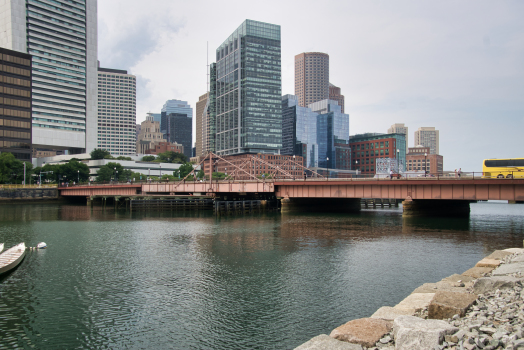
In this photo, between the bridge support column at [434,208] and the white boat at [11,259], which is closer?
the white boat at [11,259]

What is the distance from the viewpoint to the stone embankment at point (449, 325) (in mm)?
10062

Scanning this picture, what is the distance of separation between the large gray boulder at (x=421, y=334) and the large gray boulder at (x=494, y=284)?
519cm

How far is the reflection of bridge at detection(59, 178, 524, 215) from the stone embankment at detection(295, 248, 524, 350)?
161 feet

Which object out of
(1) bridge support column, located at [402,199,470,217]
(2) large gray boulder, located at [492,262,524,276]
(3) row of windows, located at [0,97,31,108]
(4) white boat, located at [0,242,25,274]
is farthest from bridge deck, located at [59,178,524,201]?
(3) row of windows, located at [0,97,31,108]

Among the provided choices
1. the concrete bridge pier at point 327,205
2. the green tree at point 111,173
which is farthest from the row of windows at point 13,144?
the concrete bridge pier at point 327,205

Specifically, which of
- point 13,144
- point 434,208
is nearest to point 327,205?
point 434,208

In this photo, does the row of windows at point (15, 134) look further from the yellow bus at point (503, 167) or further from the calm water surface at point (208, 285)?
the yellow bus at point (503, 167)

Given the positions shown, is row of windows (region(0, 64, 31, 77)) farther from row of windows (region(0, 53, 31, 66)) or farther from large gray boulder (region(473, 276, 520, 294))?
large gray boulder (region(473, 276, 520, 294))

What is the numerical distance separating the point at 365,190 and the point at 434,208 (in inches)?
716

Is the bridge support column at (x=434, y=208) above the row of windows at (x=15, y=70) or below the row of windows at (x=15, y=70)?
below

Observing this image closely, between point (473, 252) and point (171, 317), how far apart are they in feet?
96.3

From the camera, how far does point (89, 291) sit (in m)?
23.0

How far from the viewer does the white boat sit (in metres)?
26.9

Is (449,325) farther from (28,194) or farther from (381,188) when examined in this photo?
(28,194)
